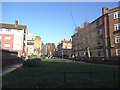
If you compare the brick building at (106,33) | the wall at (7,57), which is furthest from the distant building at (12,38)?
the brick building at (106,33)

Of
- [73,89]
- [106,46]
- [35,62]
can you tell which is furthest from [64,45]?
[73,89]

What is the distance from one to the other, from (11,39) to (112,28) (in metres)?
30.8

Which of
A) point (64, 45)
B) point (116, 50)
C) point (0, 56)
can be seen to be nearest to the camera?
point (0, 56)

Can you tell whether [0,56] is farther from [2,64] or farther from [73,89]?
[73,89]

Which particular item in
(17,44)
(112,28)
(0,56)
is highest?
(112,28)

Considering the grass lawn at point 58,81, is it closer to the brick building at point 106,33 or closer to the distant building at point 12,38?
the brick building at point 106,33

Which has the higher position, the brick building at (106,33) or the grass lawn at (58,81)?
the brick building at (106,33)

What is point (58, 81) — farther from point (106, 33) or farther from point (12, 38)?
point (12, 38)

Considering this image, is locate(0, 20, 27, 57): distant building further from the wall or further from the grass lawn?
the grass lawn

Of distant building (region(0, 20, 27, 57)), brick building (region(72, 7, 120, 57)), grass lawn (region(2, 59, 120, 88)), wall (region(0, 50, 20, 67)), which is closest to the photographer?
grass lawn (region(2, 59, 120, 88))

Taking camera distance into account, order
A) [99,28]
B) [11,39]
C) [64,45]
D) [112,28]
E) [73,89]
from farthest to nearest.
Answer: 1. [64,45]
2. [11,39]
3. [99,28]
4. [112,28]
5. [73,89]

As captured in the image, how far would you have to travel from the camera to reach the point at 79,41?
33.0 m

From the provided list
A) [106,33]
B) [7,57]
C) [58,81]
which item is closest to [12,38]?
[7,57]

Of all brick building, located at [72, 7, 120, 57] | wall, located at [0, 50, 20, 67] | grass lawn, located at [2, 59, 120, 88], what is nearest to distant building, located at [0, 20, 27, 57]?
wall, located at [0, 50, 20, 67]
